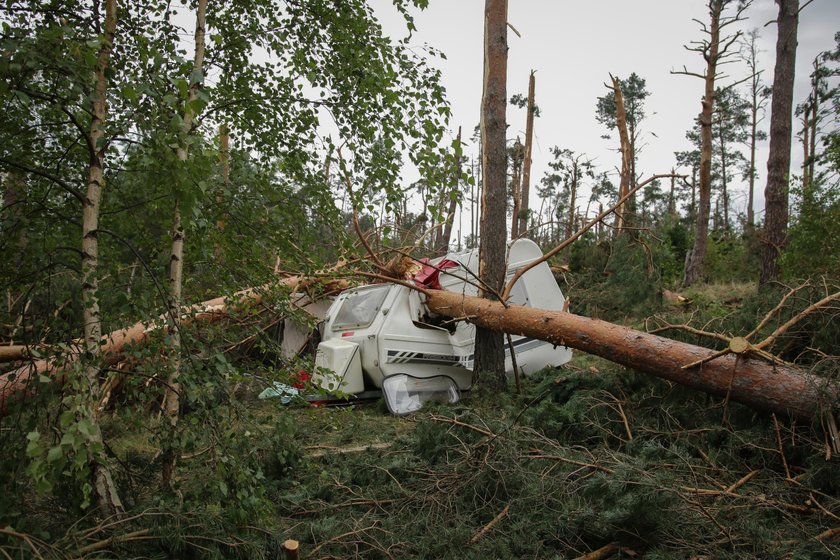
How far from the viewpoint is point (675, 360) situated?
197 inches

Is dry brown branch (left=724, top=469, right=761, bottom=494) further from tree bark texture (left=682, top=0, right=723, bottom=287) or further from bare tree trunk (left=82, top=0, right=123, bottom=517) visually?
tree bark texture (left=682, top=0, right=723, bottom=287)

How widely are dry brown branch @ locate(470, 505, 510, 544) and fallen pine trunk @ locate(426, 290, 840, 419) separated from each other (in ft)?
7.48

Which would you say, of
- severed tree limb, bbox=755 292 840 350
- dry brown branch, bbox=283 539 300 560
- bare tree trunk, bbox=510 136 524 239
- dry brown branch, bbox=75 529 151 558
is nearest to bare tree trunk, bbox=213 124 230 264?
dry brown branch, bbox=75 529 151 558

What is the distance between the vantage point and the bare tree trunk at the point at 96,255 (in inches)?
88.0

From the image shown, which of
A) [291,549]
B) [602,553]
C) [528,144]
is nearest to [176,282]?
[291,549]

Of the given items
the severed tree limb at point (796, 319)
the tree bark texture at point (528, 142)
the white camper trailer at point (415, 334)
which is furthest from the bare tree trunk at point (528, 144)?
the severed tree limb at point (796, 319)

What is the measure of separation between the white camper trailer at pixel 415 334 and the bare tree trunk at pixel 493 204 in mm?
391

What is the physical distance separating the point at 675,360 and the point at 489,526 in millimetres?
2556

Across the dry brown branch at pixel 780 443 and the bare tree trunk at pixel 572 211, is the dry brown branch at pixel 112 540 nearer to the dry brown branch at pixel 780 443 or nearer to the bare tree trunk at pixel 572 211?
the dry brown branch at pixel 780 443

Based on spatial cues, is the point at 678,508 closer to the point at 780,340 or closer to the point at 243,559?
the point at 243,559

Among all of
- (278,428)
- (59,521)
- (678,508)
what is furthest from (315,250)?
(678,508)

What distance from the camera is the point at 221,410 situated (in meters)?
2.49

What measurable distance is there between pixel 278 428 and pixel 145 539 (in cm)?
73

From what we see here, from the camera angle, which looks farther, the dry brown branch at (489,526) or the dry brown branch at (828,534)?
the dry brown branch at (489,526)
